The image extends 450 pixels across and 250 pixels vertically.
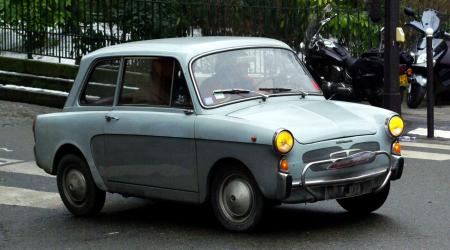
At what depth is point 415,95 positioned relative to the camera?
1575cm

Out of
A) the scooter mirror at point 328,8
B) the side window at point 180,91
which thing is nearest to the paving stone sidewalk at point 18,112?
the scooter mirror at point 328,8

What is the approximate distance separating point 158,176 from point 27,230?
126 centimetres

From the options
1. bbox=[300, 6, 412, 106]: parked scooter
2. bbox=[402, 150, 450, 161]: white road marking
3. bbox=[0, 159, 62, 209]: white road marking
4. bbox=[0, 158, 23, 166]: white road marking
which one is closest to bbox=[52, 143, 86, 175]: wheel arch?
bbox=[0, 159, 62, 209]: white road marking

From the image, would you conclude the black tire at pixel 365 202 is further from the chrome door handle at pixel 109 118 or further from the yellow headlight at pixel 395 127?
the chrome door handle at pixel 109 118

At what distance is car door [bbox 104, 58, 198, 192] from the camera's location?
313 inches

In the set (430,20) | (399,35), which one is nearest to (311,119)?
(399,35)

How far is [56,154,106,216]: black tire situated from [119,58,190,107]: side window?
0.73m

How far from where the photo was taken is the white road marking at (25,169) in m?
11.4

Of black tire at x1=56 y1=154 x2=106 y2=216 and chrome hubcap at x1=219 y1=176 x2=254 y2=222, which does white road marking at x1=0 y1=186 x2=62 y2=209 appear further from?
chrome hubcap at x1=219 y1=176 x2=254 y2=222

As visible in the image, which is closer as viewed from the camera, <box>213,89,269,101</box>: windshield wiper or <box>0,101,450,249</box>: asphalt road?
<box>0,101,450,249</box>: asphalt road

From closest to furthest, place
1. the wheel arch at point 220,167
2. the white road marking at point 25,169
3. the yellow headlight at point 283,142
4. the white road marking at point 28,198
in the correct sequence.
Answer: the yellow headlight at point 283,142 < the wheel arch at point 220,167 < the white road marking at point 28,198 < the white road marking at point 25,169

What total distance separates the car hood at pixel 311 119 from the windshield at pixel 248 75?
0.73 ft

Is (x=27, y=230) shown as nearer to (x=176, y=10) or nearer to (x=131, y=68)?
(x=131, y=68)

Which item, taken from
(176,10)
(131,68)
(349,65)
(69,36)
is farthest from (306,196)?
(69,36)
